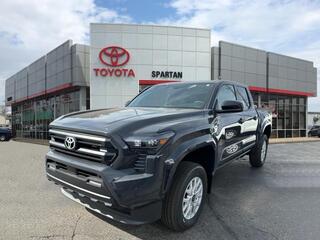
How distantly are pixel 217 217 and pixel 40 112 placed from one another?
91.6 ft

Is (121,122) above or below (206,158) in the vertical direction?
above

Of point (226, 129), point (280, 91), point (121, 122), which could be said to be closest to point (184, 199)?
point (121, 122)

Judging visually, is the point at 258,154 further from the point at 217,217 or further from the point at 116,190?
the point at 116,190

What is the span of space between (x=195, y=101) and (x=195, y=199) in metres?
1.54

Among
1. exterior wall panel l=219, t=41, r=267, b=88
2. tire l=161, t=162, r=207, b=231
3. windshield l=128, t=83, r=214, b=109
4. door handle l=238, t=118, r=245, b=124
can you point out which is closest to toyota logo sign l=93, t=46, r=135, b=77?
exterior wall panel l=219, t=41, r=267, b=88

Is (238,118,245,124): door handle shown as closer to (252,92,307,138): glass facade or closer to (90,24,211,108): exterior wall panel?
(90,24,211,108): exterior wall panel

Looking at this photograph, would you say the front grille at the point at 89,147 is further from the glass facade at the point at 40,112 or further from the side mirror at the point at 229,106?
the glass facade at the point at 40,112

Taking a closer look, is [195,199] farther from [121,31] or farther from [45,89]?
[45,89]

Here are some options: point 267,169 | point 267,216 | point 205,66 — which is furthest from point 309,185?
point 205,66

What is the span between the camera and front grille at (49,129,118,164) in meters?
3.06

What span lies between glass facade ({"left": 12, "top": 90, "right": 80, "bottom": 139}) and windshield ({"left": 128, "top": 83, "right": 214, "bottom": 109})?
1698 cm

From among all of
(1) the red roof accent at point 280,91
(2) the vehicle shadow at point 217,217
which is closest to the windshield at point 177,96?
(2) the vehicle shadow at point 217,217

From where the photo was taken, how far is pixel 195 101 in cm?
460

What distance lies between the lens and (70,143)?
3451mm
